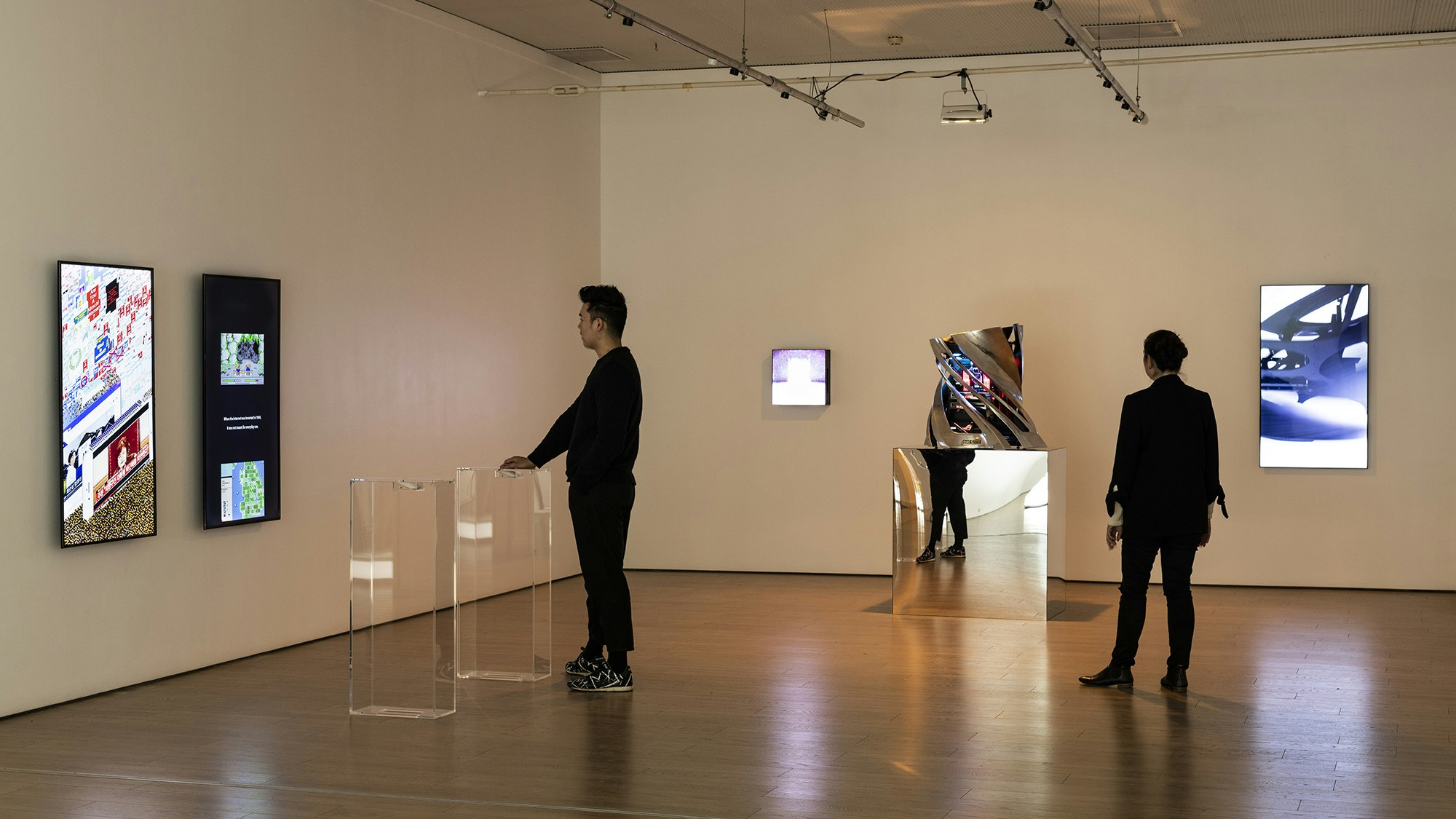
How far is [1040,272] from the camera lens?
978cm

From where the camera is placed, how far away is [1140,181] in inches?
379

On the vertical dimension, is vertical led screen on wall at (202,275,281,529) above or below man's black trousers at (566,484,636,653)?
above

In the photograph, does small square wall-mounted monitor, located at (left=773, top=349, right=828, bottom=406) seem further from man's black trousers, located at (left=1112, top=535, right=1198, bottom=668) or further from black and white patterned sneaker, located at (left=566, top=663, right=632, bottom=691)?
black and white patterned sneaker, located at (left=566, top=663, right=632, bottom=691)

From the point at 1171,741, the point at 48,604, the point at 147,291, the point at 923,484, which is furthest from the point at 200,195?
the point at 1171,741

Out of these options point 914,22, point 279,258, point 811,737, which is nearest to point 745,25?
point 914,22

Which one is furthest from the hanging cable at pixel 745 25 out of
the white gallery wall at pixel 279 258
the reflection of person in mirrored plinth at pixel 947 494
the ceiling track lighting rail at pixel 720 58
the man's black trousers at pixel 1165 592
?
the man's black trousers at pixel 1165 592

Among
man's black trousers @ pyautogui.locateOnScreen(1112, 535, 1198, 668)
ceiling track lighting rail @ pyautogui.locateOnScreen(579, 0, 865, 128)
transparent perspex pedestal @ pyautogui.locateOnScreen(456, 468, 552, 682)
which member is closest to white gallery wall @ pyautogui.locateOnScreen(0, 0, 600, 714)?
transparent perspex pedestal @ pyautogui.locateOnScreen(456, 468, 552, 682)

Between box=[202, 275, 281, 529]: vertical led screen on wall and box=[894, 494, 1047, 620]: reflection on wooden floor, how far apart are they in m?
3.53

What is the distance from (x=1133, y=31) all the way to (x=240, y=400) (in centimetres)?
600

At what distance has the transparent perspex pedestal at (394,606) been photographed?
5.49m

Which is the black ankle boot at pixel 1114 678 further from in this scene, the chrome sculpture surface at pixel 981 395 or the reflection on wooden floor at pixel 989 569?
the chrome sculpture surface at pixel 981 395

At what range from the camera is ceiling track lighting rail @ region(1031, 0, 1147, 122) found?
6.23 metres

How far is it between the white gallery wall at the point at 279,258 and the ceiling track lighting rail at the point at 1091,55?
3.58 metres

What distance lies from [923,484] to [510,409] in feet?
9.55
